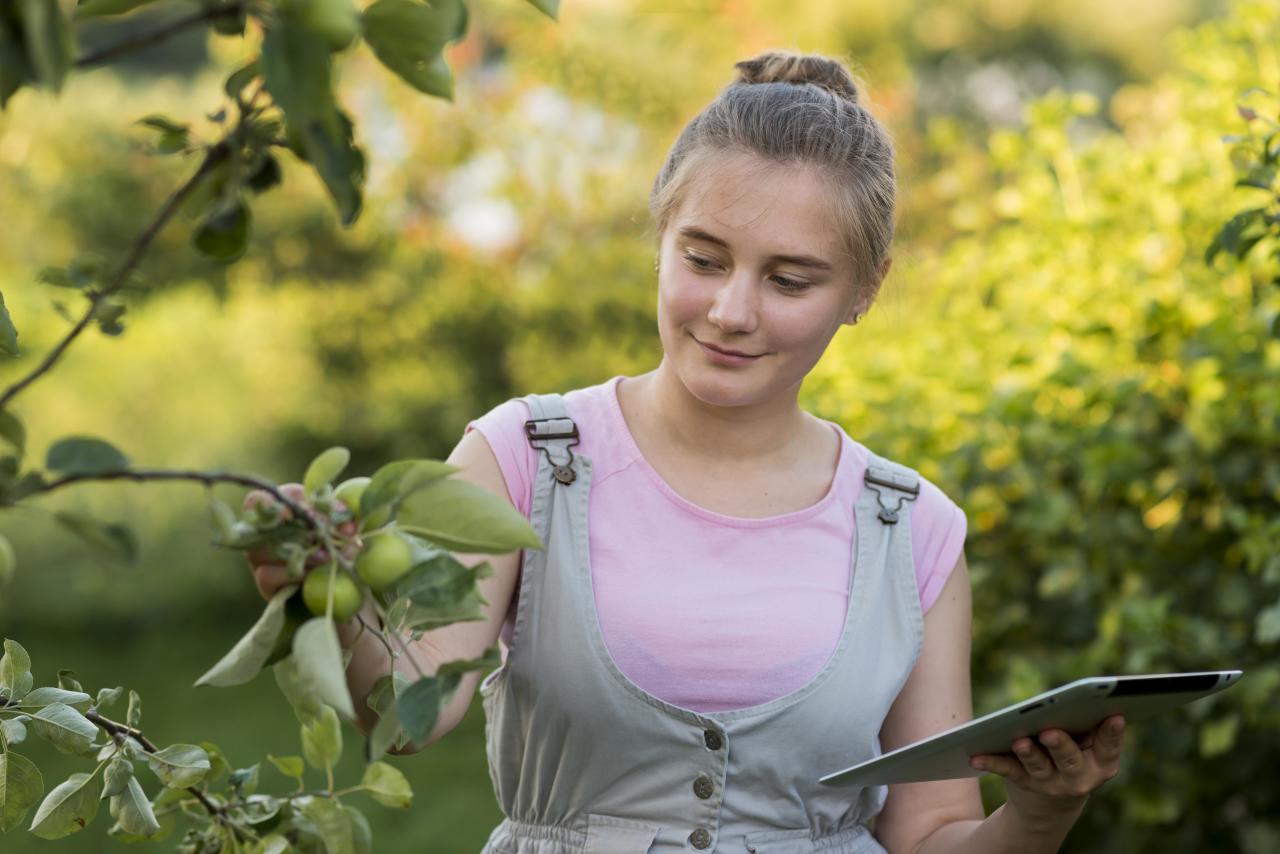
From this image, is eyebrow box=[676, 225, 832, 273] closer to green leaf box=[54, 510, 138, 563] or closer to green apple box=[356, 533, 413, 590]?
green apple box=[356, 533, 413, 590]

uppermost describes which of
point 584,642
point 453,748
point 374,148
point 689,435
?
point 689,435

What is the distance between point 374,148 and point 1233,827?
459cm

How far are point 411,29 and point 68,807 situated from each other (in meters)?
0.76

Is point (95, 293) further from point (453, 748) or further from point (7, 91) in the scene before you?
point (453, 748)

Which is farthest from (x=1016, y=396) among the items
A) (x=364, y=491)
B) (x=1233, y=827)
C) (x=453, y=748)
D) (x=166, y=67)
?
(x=166, y=67)

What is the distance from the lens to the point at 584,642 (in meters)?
1.66

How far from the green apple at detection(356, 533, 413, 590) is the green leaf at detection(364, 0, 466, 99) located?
0.27 m

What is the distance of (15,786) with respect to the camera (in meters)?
1.23

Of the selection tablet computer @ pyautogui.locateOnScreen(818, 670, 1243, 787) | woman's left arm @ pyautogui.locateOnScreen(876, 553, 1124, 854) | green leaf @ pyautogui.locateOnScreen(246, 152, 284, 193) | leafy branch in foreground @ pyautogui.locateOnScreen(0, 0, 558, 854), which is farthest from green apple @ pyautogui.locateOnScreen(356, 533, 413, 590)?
woman's left arm @ pyautogui.locateOnScreen(876, 553, 1124, 854)

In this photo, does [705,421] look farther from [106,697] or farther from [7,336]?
[7,336]

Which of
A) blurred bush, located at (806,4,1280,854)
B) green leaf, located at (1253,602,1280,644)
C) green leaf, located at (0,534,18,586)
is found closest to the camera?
green leaf, located at (0,534,18,586)

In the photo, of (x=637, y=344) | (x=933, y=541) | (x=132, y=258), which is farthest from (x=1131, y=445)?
(x=637, y=344)

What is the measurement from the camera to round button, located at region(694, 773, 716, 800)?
65.9 inches

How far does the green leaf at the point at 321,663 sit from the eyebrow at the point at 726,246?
886 millimetres
